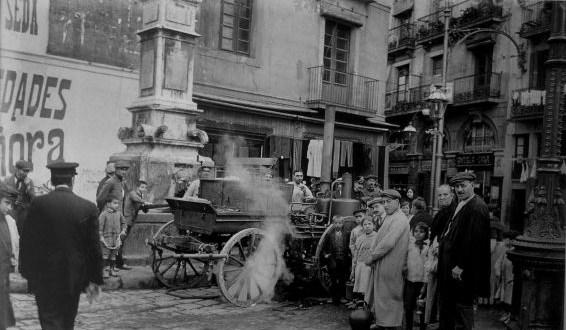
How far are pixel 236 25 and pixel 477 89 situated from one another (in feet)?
39.6

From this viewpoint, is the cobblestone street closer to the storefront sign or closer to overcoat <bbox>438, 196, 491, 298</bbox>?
overcoat <bbox>438, 196, 491, 298</bbox>

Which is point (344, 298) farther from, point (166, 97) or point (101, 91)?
point (101, 91)

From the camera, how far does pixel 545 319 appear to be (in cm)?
542

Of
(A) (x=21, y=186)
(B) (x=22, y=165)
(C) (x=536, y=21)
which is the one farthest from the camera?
(C) (x=536, y=21)

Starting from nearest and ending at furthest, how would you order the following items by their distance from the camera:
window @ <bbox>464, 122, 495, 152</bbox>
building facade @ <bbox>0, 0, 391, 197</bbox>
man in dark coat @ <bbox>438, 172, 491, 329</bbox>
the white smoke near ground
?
1. man in dark coat @ <bbox>438, 172, 491, 329</bbox>
2. the white smoke near ground
3. building facade @ <bbox>0, 0, 391, 197</bbox>
4. window @ <bbox>464, 122, 495, 152</bbox>

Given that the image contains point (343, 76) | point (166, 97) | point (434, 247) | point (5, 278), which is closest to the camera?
point (5, 278)

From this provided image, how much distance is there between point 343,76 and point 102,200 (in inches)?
395

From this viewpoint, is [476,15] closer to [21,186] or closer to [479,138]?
[479,138]

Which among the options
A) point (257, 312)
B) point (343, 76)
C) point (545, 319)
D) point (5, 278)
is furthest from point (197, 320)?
point (343, 76)

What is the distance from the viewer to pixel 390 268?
5281 millimetres

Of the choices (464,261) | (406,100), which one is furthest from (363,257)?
(406,100)

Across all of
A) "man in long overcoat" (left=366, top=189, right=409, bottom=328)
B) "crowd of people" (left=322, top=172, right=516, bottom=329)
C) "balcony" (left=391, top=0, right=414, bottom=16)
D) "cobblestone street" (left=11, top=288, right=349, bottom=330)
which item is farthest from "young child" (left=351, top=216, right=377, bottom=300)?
"balcony" (left=391, top=0, right=414, bottom=16)

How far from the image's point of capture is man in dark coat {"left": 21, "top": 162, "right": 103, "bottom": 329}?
157 inches

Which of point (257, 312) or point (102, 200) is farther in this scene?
point (102, 200)
